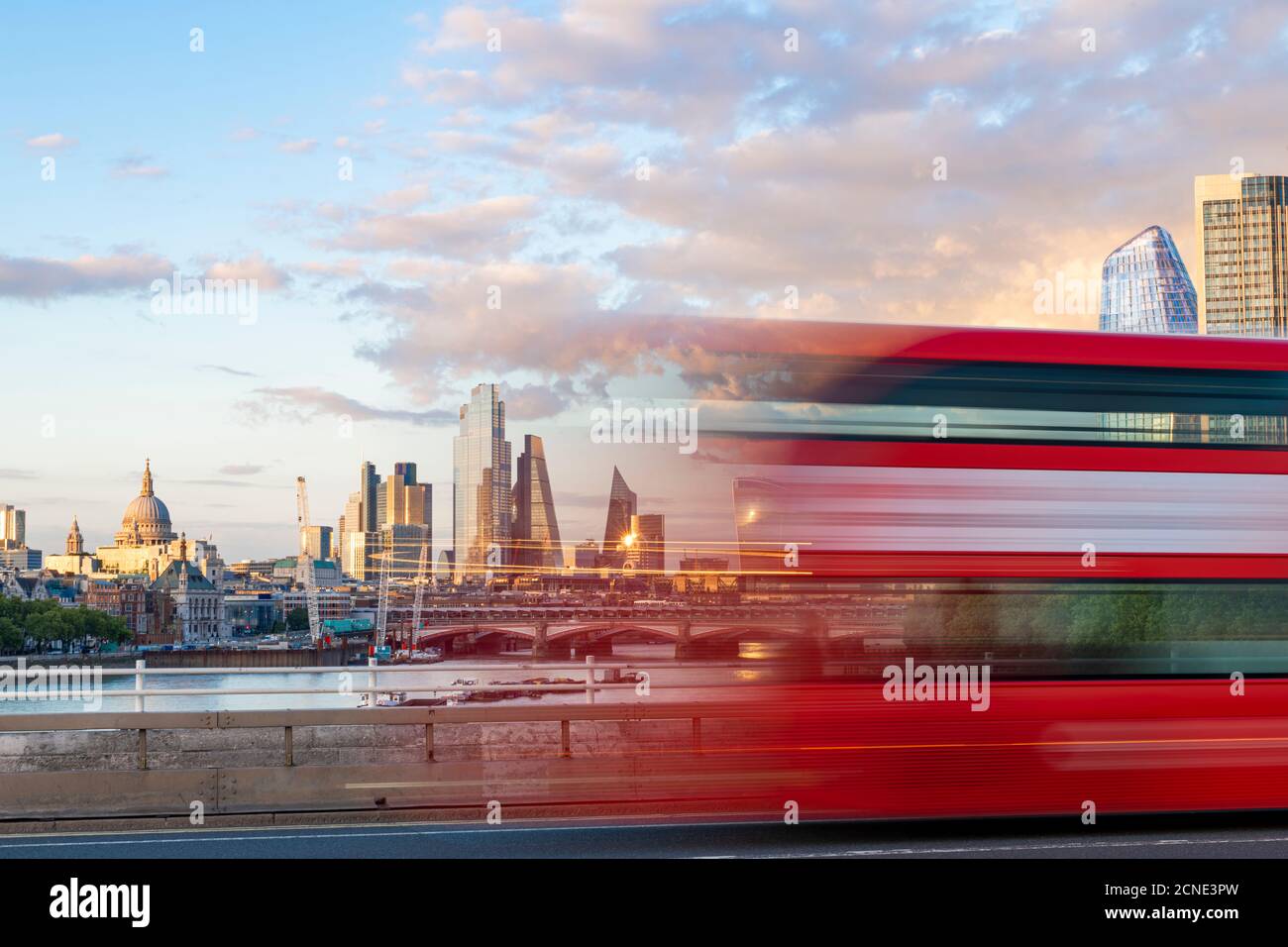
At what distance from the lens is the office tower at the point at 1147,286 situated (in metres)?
58.0

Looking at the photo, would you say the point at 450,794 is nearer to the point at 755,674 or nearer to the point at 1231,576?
the point at 755,674

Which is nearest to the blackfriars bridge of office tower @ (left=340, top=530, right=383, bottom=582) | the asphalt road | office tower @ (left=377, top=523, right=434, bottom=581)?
office tower @ (left=377, top=523, right=434, bottom=581)

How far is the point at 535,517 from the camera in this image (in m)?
9.21

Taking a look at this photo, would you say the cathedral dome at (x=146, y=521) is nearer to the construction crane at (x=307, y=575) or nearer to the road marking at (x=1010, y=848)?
the construction crane at (x=307, y=575)

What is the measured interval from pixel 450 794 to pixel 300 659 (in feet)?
160

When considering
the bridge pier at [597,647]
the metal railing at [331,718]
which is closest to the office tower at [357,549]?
the metal railing at [331,718]

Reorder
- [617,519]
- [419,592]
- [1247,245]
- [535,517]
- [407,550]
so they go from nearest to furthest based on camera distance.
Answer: [617,519] < [535,517] < [419,592] < [407,550] < [1247,245]

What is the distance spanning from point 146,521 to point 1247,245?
125371mm

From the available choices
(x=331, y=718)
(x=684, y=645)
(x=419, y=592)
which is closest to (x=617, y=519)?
(x=684, y=645)

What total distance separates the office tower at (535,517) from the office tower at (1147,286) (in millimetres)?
43448

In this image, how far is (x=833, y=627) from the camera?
28.9 feet

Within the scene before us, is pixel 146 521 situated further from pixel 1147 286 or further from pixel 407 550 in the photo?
pixel 407 550
